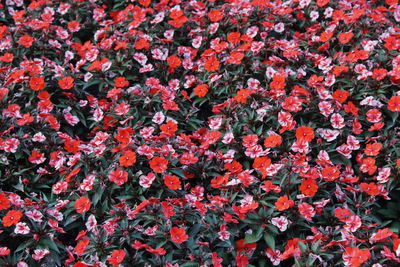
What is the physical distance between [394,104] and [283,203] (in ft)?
4.50

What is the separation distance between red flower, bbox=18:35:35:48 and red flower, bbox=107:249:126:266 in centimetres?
250

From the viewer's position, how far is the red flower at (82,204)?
336cm

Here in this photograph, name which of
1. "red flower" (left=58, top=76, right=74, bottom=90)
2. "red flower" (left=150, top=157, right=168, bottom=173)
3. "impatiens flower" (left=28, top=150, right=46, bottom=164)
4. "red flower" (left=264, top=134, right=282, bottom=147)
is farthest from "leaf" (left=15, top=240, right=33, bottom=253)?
"red flower" (left=264, top=134, right=282, bottom=147)

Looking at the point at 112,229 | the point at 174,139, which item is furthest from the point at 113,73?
the point at 112,229

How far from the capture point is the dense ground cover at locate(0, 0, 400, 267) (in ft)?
10.7

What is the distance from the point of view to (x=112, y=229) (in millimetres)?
3199

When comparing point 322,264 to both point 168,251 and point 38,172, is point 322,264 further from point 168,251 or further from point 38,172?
point 38,172

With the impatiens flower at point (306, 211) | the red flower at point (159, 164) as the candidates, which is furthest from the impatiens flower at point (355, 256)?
the red flower at point (159, 164)

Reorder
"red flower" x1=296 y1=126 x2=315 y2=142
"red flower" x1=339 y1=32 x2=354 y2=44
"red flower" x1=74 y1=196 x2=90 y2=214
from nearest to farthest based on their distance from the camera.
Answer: "red flower" x1=74 y1=196 x2=90 y2=214 < "red flower" x1=296 y1=126 x2=315 y2=142 < "red flower" x1=339 y1=32 x2=354 y2=44

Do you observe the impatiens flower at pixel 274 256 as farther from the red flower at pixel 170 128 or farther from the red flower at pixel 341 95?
the red flower at pixel 341 95

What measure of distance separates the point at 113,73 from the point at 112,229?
178 cm

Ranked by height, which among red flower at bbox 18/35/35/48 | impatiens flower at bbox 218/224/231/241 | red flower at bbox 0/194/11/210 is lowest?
impatiens flower at bbox 218/224/231/241

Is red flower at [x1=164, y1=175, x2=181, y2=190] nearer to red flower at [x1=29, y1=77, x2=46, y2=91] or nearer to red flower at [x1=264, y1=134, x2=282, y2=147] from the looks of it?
red flower at [x1=264, y1=134, x2=282, y2=147]

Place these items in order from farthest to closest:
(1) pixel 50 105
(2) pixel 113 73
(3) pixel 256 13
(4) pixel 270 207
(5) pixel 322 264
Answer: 1. (3) pixel 256 13
2. (2) pixel 113 73
3. (1) pixel 50 105
4. (4) pixel 270 207
5. (5) pixel 322 264
